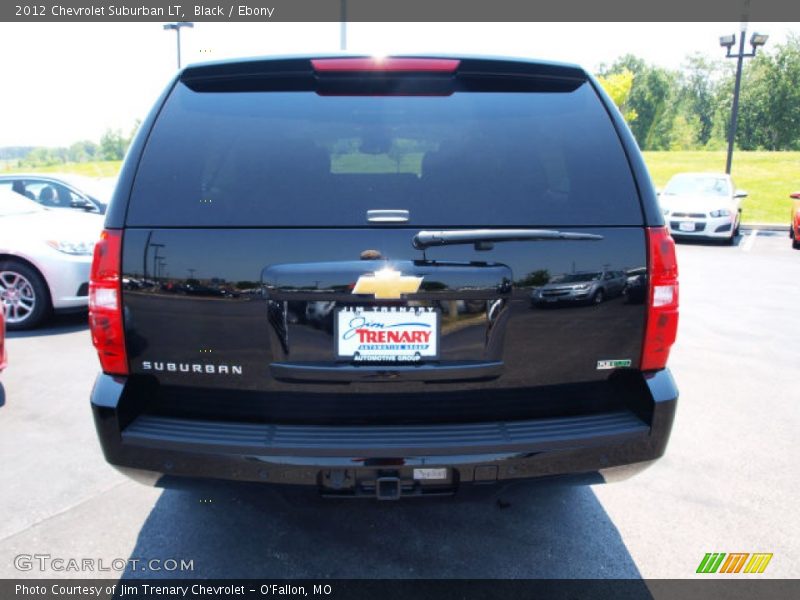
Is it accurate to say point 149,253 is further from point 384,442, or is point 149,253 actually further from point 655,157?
point 655,157

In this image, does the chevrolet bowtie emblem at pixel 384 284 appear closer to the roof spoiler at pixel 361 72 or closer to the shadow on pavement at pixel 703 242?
the roof spoiler at pixel 361 72

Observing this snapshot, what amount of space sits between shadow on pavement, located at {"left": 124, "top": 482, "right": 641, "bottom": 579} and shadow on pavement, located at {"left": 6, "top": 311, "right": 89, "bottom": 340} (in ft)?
13.2

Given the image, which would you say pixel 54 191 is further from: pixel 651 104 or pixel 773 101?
pixel 651 104

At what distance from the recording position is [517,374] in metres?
2.15

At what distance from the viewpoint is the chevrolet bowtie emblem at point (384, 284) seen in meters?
2.01

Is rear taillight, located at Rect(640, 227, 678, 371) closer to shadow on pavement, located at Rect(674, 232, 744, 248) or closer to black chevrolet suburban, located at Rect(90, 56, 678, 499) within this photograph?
black chevrolet suburban, located at Rect(90, 56, 678, 499)

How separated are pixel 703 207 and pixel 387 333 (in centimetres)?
1435

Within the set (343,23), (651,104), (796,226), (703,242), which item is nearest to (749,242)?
(703,242)

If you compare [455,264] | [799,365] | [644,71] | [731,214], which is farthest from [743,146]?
[455,264]

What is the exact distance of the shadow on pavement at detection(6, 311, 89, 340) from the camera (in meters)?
6.23

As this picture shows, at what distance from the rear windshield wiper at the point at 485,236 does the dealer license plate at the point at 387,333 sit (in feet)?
0.76

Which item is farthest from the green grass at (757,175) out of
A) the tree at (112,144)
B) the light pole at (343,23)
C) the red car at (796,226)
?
the tree at (112,144)

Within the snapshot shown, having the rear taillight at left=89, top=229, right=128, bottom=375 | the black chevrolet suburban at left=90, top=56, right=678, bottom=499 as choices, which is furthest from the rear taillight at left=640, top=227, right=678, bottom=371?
the rear taillight at left=89, top=229, right=128, bottom=375

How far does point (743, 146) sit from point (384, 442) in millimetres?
83253
